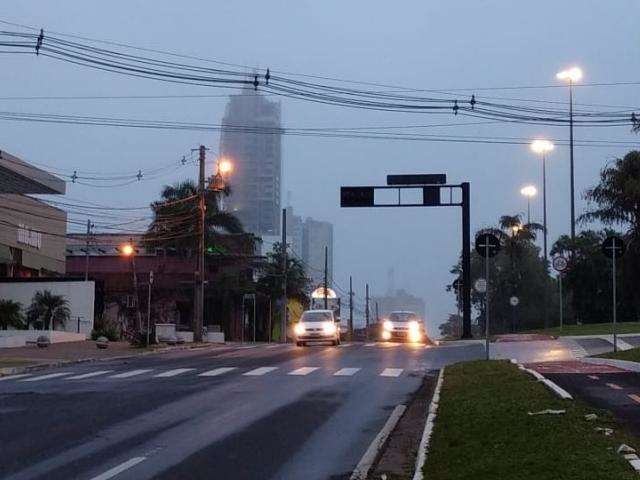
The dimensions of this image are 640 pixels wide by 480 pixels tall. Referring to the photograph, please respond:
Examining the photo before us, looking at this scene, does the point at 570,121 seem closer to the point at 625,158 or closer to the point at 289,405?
the point at 625,158

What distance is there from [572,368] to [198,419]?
34.4 ft

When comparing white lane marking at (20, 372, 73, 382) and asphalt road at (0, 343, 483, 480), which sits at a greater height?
asphalt road at (0, 343, 483, 480)

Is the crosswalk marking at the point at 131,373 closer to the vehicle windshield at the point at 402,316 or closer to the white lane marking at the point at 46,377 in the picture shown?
the white lane marking at the point at 46,377

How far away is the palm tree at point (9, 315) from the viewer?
43438 millimetres

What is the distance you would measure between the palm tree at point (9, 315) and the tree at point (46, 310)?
8.28 feet

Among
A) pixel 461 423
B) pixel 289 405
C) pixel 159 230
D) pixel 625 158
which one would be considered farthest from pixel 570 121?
pixel 159 230

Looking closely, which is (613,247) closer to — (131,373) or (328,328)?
(131,373)

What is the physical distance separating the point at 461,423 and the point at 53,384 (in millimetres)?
12086

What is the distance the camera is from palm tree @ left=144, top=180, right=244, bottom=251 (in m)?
58.0

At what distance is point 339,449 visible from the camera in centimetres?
1127

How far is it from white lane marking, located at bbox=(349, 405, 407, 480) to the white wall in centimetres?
3810

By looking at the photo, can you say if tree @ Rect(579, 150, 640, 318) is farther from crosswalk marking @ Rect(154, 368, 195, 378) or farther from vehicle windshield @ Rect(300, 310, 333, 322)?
crosswalk marking @ Rect(154, 368, 195, 378)

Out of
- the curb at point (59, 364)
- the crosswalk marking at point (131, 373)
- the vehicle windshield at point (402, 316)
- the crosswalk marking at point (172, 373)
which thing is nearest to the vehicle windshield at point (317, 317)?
the vehicle windshield at point (402, 316)

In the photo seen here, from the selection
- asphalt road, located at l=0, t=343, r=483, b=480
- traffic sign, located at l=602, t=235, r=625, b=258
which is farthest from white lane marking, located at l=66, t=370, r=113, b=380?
traffic sign, located at l=602, t=235, r=625, b=258
